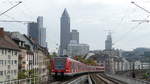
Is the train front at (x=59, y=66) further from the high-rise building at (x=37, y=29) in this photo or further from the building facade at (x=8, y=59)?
the building facade at (x=8, y=59)

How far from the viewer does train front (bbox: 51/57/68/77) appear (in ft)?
172

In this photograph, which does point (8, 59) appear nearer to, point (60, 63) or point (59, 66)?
point (59, 66)

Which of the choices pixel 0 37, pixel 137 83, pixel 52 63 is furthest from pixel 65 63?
pixel 0 37

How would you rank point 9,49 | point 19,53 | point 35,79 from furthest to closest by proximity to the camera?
point 19,53 < point 9,49 < point 35,79

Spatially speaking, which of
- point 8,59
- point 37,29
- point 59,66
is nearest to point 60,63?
point 59,66

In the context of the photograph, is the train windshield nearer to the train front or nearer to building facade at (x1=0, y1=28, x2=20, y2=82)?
the train front

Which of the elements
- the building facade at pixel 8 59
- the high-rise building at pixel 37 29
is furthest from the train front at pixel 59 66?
the building facade at pixel 8 59

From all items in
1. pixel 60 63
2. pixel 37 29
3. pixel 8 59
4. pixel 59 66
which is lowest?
pixel 59 66

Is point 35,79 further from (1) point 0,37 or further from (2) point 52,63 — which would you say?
(1) point 0,37

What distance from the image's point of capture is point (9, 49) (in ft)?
265

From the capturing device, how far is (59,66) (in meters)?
52.8

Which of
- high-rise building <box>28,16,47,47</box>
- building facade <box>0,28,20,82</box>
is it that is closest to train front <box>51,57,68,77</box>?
high-rise building <box>28,16,47,47</box>

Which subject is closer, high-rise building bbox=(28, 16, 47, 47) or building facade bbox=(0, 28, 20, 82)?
high-rise building bbox=(28, 16, 47, 47)

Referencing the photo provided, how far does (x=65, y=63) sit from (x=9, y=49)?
1204 inches
